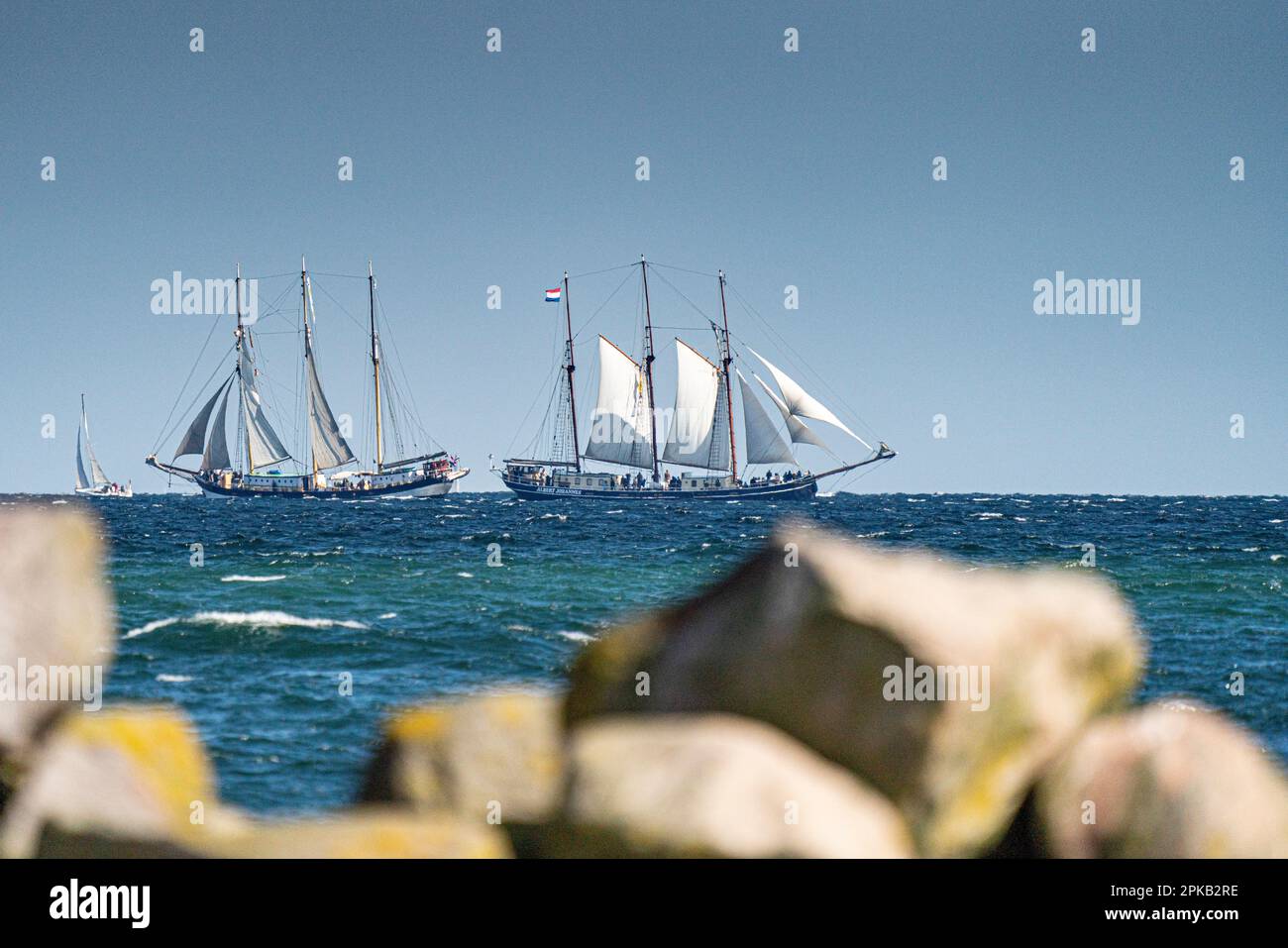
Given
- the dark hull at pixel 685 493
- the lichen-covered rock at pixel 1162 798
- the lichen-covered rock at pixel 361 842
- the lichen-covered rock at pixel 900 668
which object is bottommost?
the dark hull at pixel 685 493

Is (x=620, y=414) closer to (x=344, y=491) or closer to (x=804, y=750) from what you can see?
(x=344, y=491)

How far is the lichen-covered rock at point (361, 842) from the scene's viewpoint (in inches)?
214

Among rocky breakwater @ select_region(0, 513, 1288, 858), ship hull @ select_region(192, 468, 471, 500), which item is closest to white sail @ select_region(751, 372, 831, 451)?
ship hull @ select_region(192, 468, 471, 500)

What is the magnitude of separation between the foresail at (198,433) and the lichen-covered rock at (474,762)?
139876 millimetres

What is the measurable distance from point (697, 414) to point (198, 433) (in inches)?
2590

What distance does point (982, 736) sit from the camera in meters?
6.34

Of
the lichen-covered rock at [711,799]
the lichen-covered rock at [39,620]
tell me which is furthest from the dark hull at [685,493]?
the lichen-covered rock at [711,799]

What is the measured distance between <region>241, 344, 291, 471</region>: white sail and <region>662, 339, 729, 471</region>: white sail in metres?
50.8

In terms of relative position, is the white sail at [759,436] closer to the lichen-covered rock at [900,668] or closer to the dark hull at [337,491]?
the dark hull at [337,491]

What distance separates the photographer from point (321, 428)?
4978 inches

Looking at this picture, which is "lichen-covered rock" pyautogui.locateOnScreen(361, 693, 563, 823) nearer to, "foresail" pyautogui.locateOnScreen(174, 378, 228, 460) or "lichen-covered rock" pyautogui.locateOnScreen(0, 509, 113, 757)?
"lichen-covered rock" pyautogui.locateOnScreen(0, 509, 113, 757)

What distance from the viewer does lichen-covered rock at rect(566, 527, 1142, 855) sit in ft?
20.0
